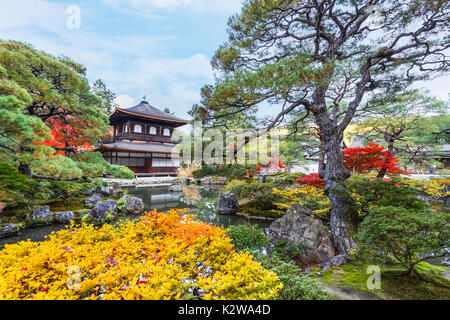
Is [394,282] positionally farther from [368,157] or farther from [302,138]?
[302,138]

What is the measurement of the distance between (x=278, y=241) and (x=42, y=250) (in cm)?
333

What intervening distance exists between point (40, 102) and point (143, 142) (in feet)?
38.6

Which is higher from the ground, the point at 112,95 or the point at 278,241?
the point at 112,95

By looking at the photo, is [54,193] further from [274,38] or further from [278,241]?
[274,38]

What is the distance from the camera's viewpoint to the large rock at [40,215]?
5.09m

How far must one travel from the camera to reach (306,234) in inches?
135

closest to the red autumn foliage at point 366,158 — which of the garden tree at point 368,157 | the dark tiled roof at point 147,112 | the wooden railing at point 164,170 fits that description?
the garden tree at point 368,157

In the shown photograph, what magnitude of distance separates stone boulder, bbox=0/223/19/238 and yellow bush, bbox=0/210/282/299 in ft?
13.1

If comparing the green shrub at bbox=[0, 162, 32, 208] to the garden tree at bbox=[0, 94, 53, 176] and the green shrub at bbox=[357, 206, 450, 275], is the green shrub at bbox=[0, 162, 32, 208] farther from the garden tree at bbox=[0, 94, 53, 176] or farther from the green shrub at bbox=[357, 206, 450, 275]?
the green shrub at bbox=[357, 206, 450, 275]

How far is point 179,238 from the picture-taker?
2.16m

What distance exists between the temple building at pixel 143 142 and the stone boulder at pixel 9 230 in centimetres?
1050

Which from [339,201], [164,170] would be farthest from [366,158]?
[164,170]

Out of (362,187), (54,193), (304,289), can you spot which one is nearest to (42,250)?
(304,289)

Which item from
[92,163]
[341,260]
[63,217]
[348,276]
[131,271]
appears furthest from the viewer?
[92,163]
